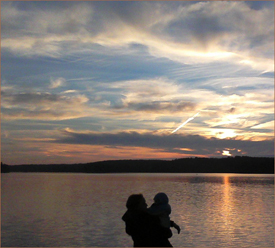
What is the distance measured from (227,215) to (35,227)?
13.3m

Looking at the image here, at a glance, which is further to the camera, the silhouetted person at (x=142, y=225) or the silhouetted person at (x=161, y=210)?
the silhouetted person at (x=161, y=210)

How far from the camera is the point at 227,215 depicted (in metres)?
25.6

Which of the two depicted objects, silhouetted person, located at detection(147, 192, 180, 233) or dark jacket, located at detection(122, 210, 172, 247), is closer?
dark jacket, located at detection(122, 210, 172, 247)

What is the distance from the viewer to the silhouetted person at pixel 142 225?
564cm

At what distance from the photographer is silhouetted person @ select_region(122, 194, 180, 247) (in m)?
5.64

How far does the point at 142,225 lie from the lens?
5.69m

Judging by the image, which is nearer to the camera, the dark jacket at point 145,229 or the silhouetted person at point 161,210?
the dark jacket at point 145,229

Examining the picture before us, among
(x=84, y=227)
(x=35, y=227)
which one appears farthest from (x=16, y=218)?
(x=84, y=227)

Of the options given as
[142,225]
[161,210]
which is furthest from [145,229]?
[161,210]

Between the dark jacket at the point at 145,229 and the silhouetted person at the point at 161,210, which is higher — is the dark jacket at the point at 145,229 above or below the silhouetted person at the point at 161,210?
below

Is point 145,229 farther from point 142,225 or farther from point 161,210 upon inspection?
point 161,210

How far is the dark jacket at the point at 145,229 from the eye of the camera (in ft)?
18.6

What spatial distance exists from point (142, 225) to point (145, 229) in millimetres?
90

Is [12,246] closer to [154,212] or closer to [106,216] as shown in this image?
[106,216]
